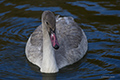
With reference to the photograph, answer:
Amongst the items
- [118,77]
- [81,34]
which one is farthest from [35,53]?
[118,77]

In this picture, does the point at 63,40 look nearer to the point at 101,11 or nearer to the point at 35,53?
the point at 35,53

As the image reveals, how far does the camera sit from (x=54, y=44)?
11539mm

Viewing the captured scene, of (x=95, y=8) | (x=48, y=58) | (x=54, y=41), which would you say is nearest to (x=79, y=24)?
(x=95, y=8)

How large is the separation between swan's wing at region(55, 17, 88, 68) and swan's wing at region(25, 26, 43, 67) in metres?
0.81

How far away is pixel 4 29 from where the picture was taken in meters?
17.3

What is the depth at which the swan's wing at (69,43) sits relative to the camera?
13727mm

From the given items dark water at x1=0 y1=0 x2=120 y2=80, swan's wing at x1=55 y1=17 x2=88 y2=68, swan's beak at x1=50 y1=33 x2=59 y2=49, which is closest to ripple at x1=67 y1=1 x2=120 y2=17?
dark water at x1=0 y1=0 x2=120 y2=80

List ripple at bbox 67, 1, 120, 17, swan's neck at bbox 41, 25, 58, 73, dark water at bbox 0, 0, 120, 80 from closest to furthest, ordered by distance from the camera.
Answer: swan's neck at bbox 41, 25, 58, 73
dark water at bbox 0, 0, 120, 80
ripple at bbox 67, 1, 120, 17

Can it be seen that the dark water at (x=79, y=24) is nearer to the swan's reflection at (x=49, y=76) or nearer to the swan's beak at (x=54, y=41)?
the swan's reflection at (x=49, y=76)

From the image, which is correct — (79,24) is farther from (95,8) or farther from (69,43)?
(69,43)

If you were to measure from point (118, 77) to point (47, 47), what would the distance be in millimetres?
3125

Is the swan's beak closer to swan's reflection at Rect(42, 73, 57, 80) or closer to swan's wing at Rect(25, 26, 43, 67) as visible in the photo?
swan's reflection at Rect(42, 73, 57, 80)

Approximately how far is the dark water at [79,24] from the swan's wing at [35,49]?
28cm

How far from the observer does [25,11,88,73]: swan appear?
12250 mm
